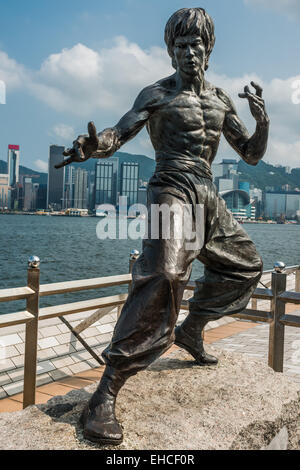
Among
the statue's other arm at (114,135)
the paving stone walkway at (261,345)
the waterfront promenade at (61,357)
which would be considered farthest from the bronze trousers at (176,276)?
the paving stone walkway at (261,345)

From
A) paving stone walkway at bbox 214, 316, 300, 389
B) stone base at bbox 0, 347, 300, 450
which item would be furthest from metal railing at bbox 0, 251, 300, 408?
paving stone walkway at bbox 214, 316, 300, 389

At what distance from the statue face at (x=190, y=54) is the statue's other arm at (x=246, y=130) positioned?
1.12ft

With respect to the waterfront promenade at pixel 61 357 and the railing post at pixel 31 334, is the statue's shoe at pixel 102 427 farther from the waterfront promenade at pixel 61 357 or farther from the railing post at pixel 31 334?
the waterfront promenade at pixel 61 357

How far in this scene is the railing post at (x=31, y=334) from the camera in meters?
3.71

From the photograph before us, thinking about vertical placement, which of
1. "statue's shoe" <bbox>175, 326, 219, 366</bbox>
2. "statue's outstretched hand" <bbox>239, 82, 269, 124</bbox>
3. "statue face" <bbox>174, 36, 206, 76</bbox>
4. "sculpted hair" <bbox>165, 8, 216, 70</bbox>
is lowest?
"statue's shoe" <bbox>175, 326, 219, 366</bbox>

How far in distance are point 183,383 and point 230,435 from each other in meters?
0.65

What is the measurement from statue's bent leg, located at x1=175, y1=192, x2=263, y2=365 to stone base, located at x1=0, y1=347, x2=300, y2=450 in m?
0.24

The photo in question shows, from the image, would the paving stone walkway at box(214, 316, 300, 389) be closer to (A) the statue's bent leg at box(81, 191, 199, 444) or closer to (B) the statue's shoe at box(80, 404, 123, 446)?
(A) the statue's bent leg at box(81, 191, 199, 444)

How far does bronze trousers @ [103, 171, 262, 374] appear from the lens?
2650 mm

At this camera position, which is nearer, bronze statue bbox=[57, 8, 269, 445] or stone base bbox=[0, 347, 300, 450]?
stone base bbox=[0, 347, 300, 450]

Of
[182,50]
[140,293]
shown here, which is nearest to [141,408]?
[140,293]

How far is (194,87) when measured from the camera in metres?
3.16

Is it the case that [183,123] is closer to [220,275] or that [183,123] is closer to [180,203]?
[180,203]
